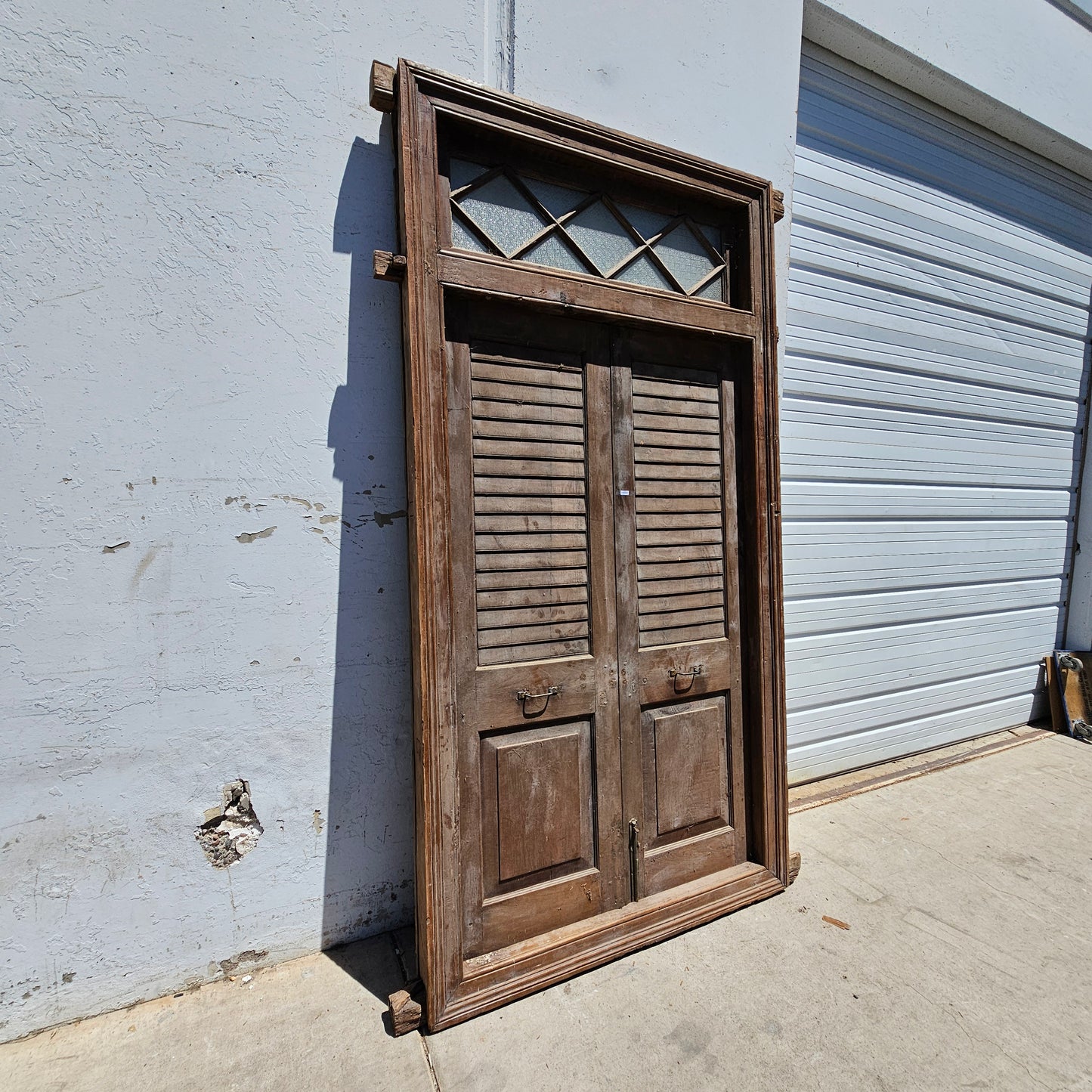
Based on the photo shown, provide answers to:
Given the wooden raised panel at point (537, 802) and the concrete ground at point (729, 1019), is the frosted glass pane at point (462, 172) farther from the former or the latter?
the concrete ground at point (729, 1019)

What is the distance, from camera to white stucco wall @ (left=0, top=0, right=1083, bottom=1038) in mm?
1747

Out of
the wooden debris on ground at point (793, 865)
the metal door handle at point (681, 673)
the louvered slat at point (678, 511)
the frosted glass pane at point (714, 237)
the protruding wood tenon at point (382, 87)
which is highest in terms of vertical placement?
the protruding wood tenon at point (382, 87)

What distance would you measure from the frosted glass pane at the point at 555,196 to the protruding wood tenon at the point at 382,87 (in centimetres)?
49

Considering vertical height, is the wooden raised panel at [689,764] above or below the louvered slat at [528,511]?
below

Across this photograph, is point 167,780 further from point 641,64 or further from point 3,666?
point 641,64

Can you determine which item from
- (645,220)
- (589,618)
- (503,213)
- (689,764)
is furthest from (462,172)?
(689,764)

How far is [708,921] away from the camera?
227cm

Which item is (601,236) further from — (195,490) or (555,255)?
(195,490)

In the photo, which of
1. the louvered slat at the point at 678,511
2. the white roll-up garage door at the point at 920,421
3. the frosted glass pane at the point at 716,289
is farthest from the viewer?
the white roll-up garage door at the point at 920,421

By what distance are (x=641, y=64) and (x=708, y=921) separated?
11.4ft

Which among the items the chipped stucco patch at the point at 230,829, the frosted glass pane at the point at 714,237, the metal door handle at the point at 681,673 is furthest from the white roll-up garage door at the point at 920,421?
the chipped stucco patch at the point at 230,829

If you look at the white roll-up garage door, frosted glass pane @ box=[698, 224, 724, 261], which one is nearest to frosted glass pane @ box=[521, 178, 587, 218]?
frosted glass pane @ box=[698, 224, 724, 261]

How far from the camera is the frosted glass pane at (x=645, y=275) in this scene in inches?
90.3

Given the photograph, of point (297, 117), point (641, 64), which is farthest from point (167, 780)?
point (641, 64)
